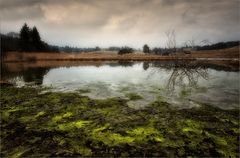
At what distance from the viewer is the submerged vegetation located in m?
6.11

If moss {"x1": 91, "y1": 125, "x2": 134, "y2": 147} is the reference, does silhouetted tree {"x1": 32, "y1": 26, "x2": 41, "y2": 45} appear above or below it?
above

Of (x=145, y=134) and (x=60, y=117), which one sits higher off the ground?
(x=60, y=117)

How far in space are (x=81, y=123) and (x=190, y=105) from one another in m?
5.00

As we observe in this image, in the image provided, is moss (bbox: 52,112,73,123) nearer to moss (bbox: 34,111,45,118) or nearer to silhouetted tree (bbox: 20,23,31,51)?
moss (bbox: 34,111,45,118)

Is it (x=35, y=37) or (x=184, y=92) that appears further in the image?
(x=35, y=37)

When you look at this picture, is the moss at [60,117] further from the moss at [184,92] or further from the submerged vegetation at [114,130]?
the moss at [184,92]

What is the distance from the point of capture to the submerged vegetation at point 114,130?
6.11m

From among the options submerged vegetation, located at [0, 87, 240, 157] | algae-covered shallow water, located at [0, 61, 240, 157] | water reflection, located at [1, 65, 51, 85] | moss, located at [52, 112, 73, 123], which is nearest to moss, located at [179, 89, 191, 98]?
algae-covered shallow water, located at [0, 61, 240, 157]

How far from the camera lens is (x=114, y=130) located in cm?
752

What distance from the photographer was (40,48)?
65.9 metres

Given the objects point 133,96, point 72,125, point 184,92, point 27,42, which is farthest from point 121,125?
point 27,42

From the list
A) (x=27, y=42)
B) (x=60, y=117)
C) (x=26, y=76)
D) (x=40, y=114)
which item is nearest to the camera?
(x=60, y=117)

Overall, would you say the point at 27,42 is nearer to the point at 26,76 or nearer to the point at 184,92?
the point at 26,76

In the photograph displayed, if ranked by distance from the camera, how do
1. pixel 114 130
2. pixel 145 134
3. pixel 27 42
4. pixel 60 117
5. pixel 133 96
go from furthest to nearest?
pixel 27 42 < pixel 133 96 < pixel 60 117 < pixel 114 130 < pixel 145 134
